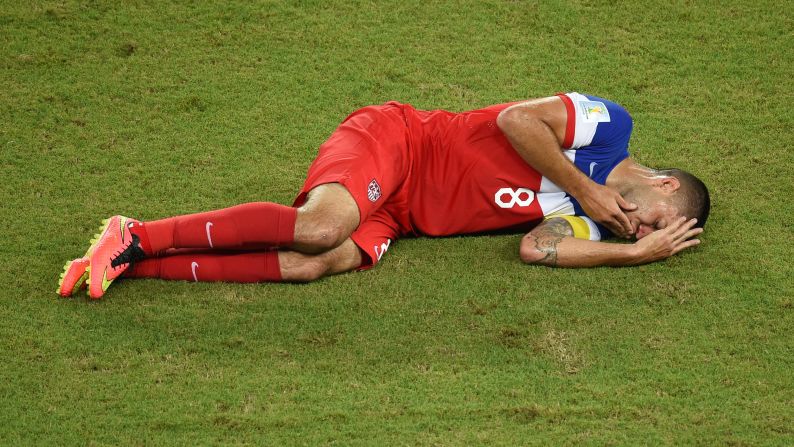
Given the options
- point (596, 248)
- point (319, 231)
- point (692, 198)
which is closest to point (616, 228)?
point (596, 248)

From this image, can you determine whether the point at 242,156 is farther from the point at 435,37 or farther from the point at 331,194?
the point at 435,37

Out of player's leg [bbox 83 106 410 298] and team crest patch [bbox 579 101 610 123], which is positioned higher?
team crest patch [bbox 579 101 610 123]

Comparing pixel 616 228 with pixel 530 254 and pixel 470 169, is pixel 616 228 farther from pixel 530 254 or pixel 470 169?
pixel 470 169

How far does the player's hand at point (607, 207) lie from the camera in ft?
13.3

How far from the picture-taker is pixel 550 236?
4.02 meters

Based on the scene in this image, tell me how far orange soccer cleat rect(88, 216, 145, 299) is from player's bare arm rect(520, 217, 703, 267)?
57.0 inches

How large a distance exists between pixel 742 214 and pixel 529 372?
4.96ft

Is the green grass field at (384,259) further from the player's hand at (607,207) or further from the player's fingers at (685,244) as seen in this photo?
the player's hand at (607,207)

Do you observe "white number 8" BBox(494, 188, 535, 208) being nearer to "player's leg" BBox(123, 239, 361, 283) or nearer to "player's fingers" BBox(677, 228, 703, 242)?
"player's fingers" BBox(677, 228, 703, 242)

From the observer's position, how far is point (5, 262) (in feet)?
13.1

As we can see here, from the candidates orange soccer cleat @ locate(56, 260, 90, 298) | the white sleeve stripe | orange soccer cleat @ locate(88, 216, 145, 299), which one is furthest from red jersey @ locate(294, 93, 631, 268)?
orange soccer cleat @ locate(56, 260, 90, 298)

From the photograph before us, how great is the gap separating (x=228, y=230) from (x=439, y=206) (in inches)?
35.0

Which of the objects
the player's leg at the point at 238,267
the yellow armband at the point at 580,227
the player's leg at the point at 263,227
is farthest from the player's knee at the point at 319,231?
the yellow armband at the point at 580,227

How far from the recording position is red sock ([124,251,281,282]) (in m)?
3.84
